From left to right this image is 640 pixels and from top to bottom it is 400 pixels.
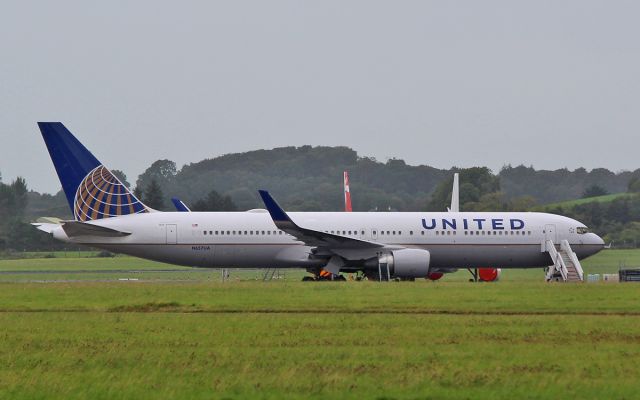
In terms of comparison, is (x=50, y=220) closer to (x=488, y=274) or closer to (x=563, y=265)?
(x=488, y=274)

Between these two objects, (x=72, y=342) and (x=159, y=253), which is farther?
(x=159, y=253)

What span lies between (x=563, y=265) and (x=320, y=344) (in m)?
27.3

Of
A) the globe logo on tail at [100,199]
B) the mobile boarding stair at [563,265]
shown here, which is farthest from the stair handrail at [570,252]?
the globe logo on tail at [100,199]

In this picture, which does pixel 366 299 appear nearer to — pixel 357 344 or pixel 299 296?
pixel 299 296

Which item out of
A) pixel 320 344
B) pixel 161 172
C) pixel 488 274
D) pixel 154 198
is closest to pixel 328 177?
pixel 161 172

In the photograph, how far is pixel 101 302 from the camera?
30.3m

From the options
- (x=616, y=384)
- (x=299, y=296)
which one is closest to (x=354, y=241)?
(x=299, y=296)

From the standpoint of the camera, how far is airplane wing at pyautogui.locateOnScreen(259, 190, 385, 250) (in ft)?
141

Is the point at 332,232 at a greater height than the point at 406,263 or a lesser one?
greater

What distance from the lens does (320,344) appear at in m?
19.7

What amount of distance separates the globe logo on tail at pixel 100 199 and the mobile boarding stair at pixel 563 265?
17.7 m

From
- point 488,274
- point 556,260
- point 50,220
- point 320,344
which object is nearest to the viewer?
point 320,344

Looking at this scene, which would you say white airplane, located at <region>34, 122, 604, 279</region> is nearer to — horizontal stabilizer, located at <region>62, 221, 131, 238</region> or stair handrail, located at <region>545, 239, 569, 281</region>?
horizontal stabilizer, located at <region>62, 221, 131, 238</region>

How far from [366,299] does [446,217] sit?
16.7 meters
